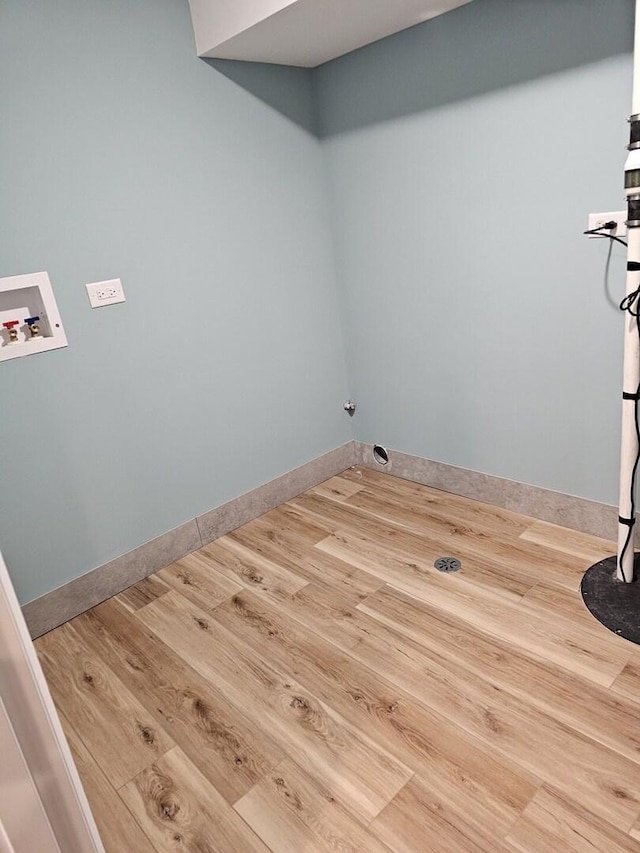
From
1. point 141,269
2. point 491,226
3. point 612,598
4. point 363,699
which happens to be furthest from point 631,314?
point 141,269

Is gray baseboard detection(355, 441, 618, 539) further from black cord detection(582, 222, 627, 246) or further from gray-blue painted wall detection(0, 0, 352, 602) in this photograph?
black cord detection(582, 222, 627, 246)

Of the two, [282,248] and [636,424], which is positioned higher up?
[282,248]

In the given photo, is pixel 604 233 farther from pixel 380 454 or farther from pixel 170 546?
pixel 170 546

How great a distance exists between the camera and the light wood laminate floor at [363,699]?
1.40 m

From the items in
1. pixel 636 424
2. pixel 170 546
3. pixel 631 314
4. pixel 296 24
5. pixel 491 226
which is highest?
pixel 296 24

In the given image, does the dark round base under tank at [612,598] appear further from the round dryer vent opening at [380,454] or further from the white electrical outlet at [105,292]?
the white electrical outlet at [105,292]

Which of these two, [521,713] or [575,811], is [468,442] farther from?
[575,811]

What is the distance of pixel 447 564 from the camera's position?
231 cm

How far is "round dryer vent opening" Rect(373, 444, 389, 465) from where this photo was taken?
315cm

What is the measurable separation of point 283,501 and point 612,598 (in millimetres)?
1619

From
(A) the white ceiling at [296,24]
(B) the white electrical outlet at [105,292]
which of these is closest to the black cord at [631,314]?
(A) the white ceiling at [296,24]

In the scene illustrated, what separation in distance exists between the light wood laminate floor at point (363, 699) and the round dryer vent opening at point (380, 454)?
0.59 metres

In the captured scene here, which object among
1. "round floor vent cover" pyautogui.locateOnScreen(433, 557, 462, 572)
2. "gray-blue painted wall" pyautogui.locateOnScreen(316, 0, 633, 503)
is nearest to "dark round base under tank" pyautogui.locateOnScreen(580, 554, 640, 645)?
"gray-blue painted wall" pyautogui.locateOnScreen(316, 0, 633, 503)

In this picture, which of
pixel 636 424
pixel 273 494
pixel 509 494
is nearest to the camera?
pixel 636 424
